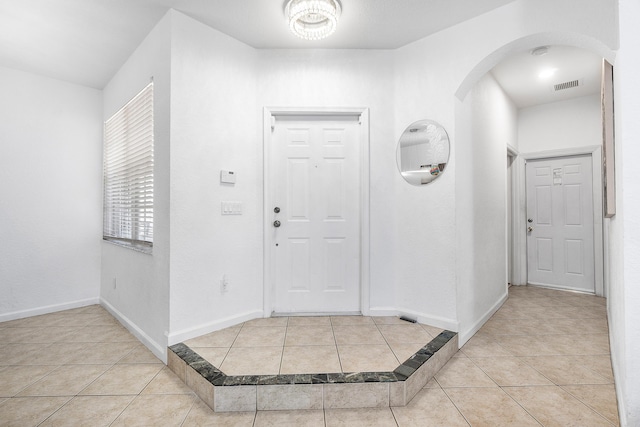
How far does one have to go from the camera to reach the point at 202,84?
7.84 ft

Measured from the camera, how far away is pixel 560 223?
4258 millimetres

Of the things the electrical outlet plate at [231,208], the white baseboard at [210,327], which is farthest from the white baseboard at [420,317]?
the electrical outlet plate at [231,208]

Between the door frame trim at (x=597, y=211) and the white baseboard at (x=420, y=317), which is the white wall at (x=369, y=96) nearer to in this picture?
the white baseboard at (x=420, y=317)

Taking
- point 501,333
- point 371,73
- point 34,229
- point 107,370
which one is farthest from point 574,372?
point 34,229

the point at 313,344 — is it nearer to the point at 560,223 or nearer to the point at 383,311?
the point at 383,311

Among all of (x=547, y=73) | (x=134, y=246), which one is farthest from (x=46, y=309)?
(x=547, y=73)

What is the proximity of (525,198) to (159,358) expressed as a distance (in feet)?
16.6

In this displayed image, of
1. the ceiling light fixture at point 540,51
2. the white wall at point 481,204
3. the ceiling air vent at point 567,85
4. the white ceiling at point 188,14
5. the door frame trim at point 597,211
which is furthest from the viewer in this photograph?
the door frame trim at point 597,211

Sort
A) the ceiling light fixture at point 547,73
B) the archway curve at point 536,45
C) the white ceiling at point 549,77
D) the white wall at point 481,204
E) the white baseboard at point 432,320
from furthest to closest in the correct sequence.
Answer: the ceiling light fixture at point 547,73, the white ceiling at point 549,77, the white wall at point 481,204, the white baseboard at point 432,320, the archway curve at point 536,45

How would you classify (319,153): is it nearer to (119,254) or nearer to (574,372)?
(119,254)

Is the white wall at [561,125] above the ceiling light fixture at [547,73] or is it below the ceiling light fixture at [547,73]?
below

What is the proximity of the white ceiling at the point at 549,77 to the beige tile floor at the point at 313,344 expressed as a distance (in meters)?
2.94

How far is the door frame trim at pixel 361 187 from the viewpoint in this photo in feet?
9.05

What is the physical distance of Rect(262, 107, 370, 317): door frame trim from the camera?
2.76m
